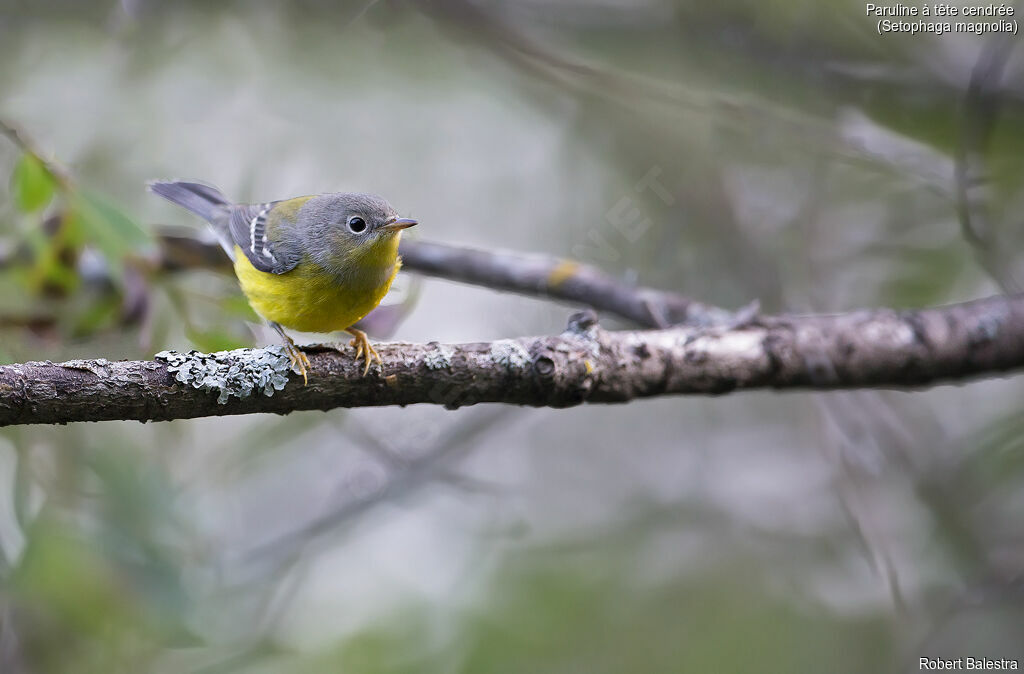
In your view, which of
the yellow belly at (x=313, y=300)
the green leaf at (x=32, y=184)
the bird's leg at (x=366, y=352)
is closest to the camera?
the bird's leg at (x=366, y=352)

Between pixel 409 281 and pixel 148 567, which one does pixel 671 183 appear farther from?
pixel 148 567

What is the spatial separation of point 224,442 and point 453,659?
189 centimetres

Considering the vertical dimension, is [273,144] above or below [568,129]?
below

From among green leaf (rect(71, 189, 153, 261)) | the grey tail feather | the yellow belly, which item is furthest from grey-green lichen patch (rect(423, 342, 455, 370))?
the grey tail feather

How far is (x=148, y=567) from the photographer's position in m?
3.12

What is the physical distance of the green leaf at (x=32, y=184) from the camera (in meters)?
2.70

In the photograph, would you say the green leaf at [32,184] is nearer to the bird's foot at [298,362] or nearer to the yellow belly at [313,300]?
the yellow belly at [313,300]

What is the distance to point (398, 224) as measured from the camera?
2.99 metres

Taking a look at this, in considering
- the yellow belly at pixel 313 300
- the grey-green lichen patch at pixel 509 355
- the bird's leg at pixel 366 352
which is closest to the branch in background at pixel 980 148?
the grey-green lichen patch at pixel 509 355

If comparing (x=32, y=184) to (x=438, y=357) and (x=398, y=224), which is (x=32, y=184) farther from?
(x=438, y=357)

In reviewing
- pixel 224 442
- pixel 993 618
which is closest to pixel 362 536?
pixel 224 442

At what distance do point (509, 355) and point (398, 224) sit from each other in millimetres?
830

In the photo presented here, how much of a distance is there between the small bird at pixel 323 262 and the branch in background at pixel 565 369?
416mm

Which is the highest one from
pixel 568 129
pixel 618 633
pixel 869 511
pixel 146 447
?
pixel 568 129
